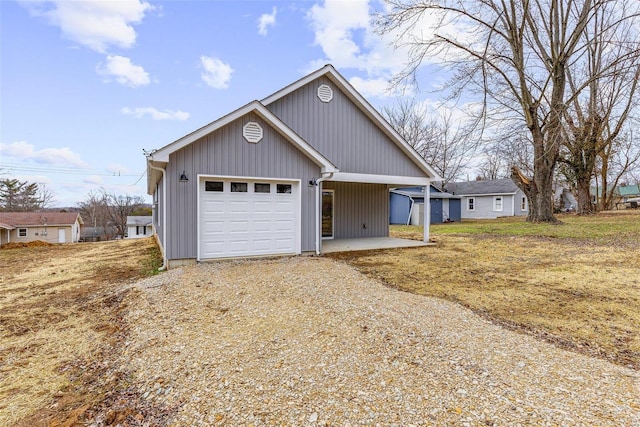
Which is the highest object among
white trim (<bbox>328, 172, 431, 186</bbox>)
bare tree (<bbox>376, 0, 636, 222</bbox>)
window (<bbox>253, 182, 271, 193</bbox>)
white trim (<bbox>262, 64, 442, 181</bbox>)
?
bare tree (<bbox>376, 0, 636, 222</bbox>)

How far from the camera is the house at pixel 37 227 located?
25.4 metres

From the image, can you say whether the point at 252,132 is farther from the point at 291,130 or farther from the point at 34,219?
the point at 34,219

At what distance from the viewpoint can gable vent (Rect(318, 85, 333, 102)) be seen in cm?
1080

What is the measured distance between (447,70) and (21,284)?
1635 centimetres

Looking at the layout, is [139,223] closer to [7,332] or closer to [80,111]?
[80,111]

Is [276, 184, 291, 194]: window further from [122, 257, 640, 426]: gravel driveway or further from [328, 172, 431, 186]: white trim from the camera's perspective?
[122, 257, 640, 426]: gravel driveway

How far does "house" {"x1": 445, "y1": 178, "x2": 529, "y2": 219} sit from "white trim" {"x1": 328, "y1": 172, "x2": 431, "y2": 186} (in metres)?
18.9

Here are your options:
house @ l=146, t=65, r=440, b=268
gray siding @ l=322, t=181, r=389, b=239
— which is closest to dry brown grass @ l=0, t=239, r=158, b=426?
house @ l=146, t=65, r=440, b=268

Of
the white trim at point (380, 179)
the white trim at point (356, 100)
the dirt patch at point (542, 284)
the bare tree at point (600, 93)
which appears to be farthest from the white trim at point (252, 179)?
the bare tree at point (600, 93)

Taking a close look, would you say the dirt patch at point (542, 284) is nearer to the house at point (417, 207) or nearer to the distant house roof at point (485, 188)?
the house at point (417, 207)

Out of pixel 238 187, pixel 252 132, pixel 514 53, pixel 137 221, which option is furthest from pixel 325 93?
pixel 137 221

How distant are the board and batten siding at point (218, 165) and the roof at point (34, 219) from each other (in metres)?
26.4

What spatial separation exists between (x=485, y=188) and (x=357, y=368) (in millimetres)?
32915

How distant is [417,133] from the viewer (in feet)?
107
